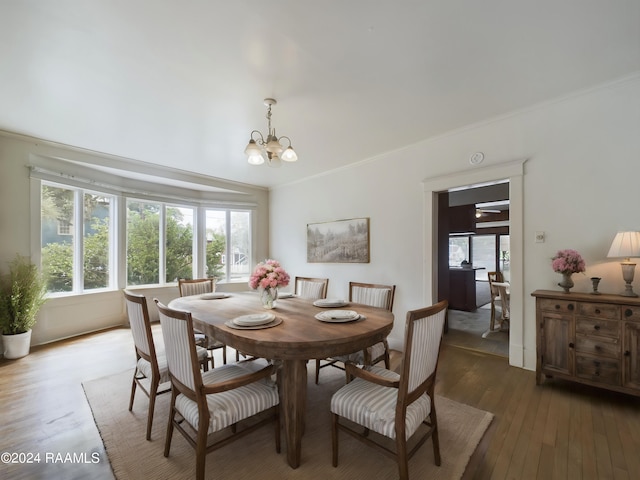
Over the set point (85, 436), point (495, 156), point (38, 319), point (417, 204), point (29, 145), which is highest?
point (29, 145)

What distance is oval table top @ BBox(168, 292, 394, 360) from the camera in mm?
1621

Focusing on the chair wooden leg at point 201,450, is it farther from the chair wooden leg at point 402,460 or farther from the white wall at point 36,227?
the white wall at point 36,227

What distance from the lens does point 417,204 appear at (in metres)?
3.78

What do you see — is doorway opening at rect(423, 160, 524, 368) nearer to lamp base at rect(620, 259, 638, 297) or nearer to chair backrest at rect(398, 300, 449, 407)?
lamp base at rect(620, 259, 638, 297)

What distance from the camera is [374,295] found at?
9.75 ft

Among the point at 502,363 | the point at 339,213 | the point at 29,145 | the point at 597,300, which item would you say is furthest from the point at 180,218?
the point at 597,300

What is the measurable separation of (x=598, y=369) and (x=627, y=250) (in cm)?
103

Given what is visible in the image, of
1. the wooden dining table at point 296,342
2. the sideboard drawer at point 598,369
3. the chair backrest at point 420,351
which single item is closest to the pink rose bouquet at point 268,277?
the wooden dining table at point 296,342

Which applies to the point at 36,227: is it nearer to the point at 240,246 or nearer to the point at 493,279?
the point at 240,246

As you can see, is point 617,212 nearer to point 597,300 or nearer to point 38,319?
point 597,300

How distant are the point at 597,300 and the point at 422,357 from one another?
1.95m

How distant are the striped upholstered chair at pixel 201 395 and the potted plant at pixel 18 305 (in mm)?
3108

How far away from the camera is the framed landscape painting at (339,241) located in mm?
4418

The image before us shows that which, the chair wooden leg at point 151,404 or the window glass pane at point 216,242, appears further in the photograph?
the window glass pane at point 216,242
